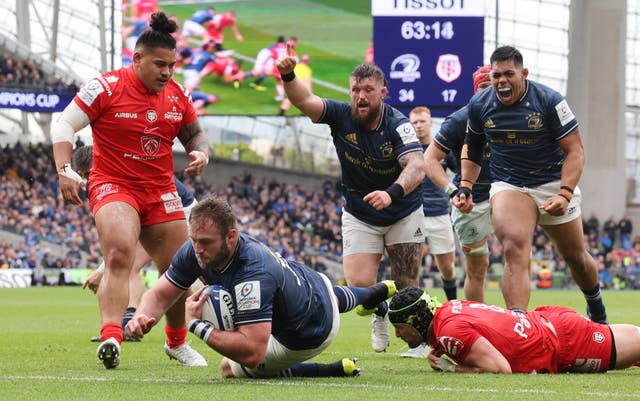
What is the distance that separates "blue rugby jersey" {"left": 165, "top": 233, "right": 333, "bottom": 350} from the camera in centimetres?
688

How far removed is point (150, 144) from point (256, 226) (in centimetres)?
3506

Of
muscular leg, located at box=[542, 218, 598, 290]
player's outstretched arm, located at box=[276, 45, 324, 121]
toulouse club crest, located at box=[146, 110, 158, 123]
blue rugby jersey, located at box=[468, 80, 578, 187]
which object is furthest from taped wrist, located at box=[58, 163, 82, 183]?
muscular leg, located at box=[542, 218, 598, 290]

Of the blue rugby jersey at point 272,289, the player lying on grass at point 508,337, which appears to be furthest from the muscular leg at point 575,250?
the blue rugby jersey at point 272,289

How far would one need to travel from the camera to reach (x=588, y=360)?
8.00 m

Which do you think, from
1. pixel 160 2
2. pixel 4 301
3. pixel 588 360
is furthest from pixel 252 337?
pixel 160 2

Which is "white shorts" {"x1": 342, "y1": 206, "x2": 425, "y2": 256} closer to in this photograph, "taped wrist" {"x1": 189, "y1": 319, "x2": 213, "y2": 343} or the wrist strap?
the wrist strap

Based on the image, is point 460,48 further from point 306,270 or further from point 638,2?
point 638,2

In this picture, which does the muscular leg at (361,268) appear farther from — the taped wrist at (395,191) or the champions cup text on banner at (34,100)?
the champions cup text on banner at (34,100)

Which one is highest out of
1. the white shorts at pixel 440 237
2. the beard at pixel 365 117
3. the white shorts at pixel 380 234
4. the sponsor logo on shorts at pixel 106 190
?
the beard at pixel 365 117

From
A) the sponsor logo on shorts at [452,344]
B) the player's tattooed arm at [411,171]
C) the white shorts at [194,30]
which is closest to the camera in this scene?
the sponsor logo on shorts at [452,344]

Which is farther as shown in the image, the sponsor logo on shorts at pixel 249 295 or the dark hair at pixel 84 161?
the dark hair at pixel 84 161

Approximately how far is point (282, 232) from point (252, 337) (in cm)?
3547

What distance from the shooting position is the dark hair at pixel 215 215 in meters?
6.79

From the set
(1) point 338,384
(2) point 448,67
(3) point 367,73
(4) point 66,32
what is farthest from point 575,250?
(4) point 66,32
